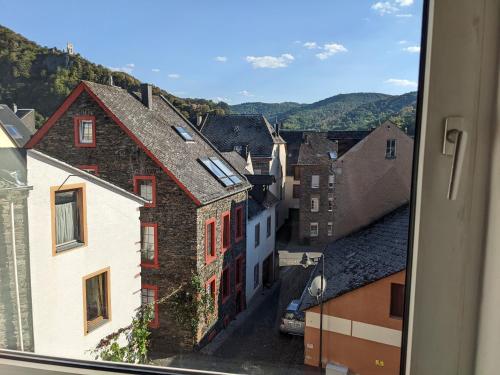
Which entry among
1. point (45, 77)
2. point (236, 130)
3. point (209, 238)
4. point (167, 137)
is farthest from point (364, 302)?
point (45, 77)

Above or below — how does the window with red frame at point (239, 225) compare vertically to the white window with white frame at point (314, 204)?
below

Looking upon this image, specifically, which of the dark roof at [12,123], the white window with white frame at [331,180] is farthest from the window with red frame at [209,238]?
the dark roof at [12,123]

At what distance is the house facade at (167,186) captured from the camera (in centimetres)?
105

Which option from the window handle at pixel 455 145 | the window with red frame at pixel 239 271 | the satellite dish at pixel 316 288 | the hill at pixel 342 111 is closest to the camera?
the window handle at pixel 455 145

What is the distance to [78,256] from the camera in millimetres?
1106

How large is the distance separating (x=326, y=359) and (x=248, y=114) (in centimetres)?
65

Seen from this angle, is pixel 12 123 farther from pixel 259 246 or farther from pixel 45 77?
pixel 259 246

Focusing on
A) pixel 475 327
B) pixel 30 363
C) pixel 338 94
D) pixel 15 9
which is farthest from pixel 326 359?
pixel 15 9

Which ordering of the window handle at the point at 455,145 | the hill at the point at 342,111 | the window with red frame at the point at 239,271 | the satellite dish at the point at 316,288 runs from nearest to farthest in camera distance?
the window handle at the point at 455,145
the hill at the point at 342,111
the satellite dish at the point at 316,288
the window with red frame at the point at 239,271

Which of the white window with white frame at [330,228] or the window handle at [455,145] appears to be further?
the white window with white frame at [330,228]

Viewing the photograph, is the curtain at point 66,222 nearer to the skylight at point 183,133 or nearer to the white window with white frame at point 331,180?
A: the skylight at point 183,133

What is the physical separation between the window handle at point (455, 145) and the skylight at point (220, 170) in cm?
55

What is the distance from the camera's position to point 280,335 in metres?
1.06

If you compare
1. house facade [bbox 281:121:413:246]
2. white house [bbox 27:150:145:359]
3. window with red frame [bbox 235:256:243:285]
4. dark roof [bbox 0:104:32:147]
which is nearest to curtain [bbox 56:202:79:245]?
white house [bbox 27:150:145:359]
